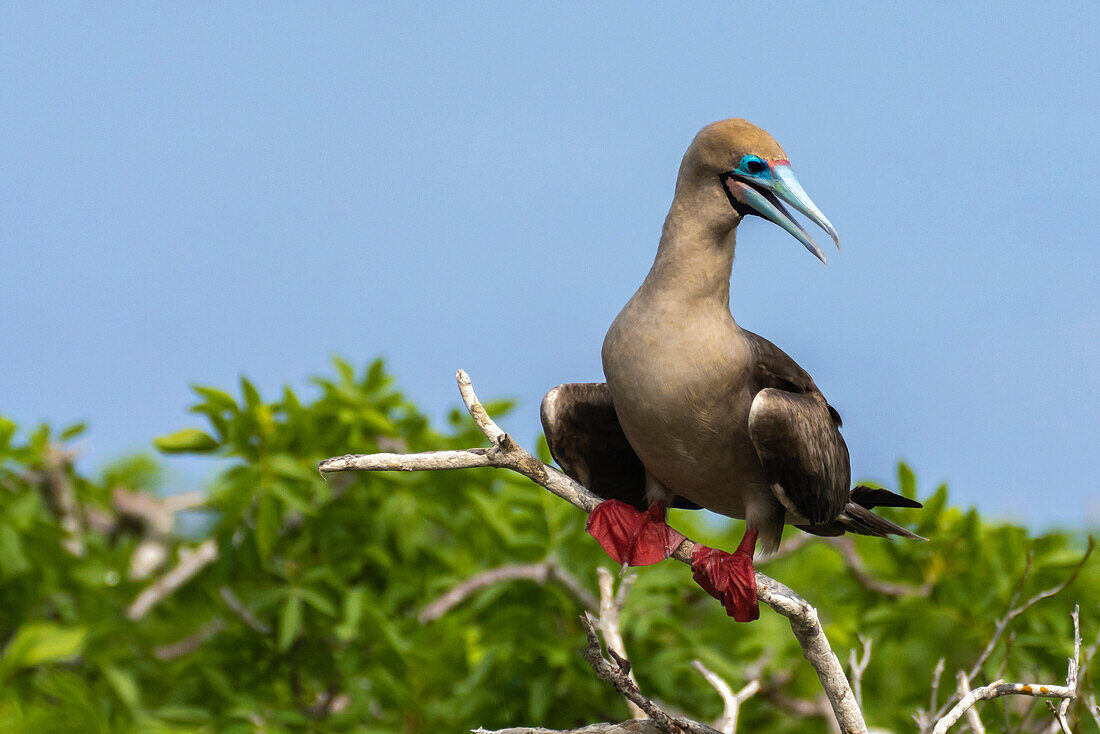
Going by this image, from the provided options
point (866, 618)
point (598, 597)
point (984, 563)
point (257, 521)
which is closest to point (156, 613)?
point (257, 521)

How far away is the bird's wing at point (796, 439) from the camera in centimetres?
357

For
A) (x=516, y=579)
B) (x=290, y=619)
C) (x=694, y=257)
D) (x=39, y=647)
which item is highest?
(x=694, y=257)

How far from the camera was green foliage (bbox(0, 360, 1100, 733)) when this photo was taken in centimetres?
595

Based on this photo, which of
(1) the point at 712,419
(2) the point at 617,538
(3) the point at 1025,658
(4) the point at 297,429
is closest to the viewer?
(1) the point at 712,419

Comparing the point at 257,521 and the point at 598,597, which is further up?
the point at 257,521

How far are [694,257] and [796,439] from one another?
28.5 inches

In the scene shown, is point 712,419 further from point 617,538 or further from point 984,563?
point 984,563

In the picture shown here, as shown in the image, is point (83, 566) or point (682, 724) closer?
point (682, 724)

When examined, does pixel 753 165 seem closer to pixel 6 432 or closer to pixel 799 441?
pixel 799 441

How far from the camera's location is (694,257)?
3.64m

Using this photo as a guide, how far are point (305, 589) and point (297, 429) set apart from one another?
100 centimetres

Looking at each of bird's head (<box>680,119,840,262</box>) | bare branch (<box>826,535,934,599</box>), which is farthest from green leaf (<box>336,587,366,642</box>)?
bird's head (<box>680,119,840,262</box>)

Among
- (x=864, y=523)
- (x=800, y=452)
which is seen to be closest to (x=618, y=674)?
(x=800, y=452)

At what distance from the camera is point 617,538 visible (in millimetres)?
3957
